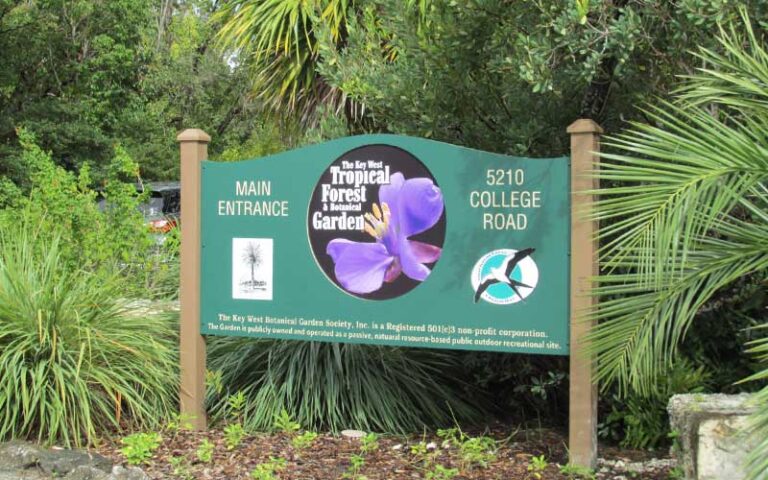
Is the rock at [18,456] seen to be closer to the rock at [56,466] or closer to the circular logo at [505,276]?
the rock at [56,466]

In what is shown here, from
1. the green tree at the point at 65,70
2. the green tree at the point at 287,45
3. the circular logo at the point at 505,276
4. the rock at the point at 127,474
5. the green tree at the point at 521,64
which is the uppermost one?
the green tree at the point at 65,70

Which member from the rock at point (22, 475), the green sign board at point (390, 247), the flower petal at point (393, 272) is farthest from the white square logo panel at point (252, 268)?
the rock at point (22, 475)

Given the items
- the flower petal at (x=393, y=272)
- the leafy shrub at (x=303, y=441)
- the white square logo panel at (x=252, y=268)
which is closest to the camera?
the leafy shrub at (x=303, y=441)

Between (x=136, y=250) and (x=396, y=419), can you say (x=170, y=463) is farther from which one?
(x=136, y=250)

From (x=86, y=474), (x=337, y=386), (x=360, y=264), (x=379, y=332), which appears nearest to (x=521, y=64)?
(x=360, y=264)

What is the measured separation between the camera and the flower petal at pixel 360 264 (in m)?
5.14

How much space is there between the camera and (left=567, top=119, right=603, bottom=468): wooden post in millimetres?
4570

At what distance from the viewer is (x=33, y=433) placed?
204 inches

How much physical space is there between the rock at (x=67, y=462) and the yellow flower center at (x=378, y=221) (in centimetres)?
199

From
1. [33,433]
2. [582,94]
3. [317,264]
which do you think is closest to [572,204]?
[582,94]

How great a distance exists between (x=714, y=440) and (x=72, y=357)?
3.70m

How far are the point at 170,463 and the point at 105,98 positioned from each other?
17148 mm

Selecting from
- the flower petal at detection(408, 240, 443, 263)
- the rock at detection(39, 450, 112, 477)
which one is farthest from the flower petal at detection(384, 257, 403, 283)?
the rock at detection(39, 450, 112, 477)

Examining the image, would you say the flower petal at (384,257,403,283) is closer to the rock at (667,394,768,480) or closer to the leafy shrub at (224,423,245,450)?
the leafy shrub at (224,423,245,450)
